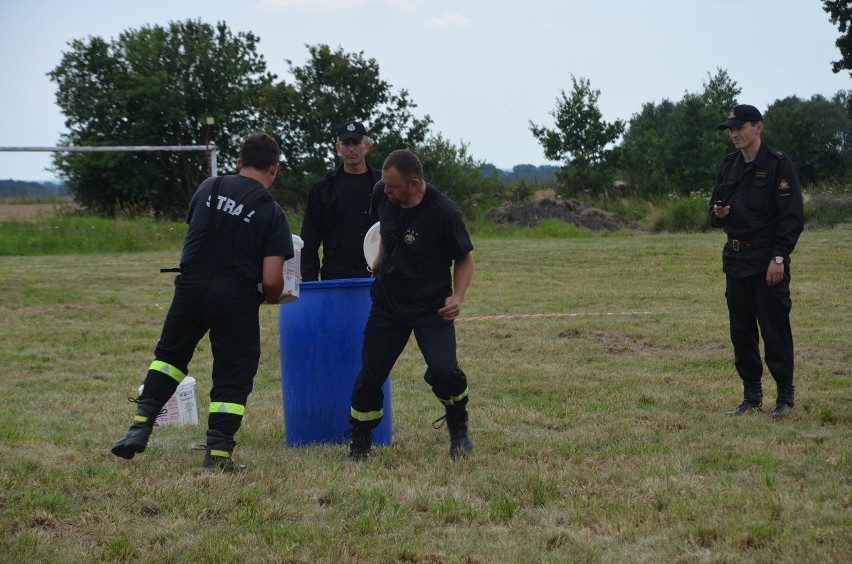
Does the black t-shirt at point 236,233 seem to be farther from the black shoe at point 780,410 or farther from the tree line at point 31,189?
the tree line at point 31,189

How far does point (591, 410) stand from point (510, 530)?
10.4 ft

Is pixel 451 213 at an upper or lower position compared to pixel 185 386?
upper

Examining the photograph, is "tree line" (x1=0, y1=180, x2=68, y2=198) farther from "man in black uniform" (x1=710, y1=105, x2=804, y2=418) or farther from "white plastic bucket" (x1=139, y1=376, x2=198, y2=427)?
"man in black uniform" (x1=710, y1=105, x2=804, y2=418)

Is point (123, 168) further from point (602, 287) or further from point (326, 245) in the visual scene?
point (326, 245)

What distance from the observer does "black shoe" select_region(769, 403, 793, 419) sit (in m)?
7.19

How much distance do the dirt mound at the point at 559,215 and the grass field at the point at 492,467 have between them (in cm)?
2111

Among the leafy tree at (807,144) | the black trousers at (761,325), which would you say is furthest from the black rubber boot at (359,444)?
Result: the leafy tree at (807,144)

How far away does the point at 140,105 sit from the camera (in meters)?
41.8

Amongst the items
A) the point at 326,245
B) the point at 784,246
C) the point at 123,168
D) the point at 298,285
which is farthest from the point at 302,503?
the point at 123,168

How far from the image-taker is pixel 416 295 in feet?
19.9

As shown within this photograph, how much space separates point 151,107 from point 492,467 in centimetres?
3780

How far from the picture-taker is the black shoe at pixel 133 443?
565cm

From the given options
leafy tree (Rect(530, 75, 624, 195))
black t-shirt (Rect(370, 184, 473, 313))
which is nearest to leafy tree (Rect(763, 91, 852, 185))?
leafy tree (Rect(530, 75, 624, 195))

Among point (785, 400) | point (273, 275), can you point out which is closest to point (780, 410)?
point (785, 400)
